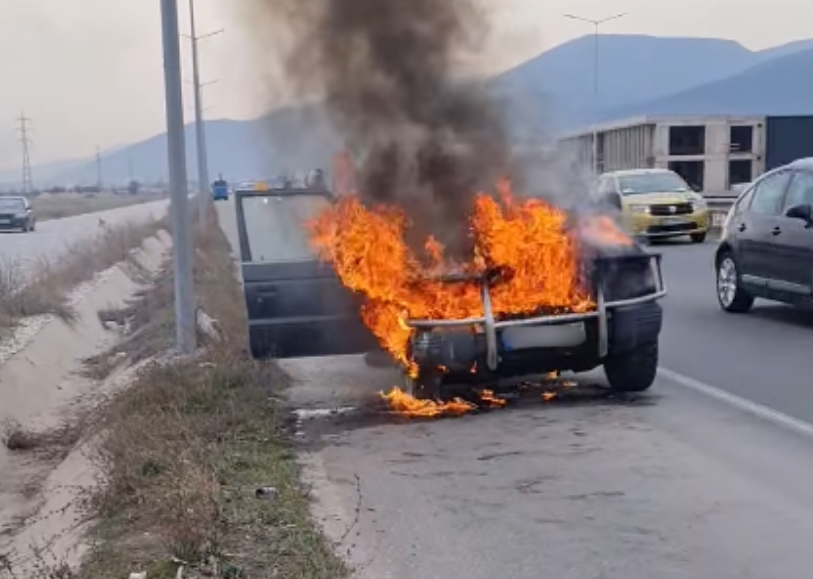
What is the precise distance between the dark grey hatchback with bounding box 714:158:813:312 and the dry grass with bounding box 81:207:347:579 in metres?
5.62

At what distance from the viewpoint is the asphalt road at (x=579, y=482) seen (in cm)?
496

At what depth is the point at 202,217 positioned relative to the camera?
1246 inches

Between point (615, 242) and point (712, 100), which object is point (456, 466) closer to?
point (615, 242)

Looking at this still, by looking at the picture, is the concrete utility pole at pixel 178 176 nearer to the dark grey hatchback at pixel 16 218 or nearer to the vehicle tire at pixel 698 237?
the vehicle tire at pixel 698 237

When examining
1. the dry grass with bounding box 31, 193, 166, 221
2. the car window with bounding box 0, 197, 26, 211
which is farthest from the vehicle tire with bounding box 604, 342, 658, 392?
the dry grass with bounding box 31, 193, 166, 221

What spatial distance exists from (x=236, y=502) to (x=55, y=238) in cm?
3765

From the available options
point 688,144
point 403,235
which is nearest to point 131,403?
point 403,235

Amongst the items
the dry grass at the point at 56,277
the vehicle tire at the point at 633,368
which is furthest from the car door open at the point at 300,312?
the dry grass at the point at 56,277

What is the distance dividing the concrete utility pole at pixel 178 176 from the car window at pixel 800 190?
6381 mm

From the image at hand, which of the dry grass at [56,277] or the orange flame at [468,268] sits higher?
the orange flame at [468,268]

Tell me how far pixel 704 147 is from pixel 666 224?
9225mm

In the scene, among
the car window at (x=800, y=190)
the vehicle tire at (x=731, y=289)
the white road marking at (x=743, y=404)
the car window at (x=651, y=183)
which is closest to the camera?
the white road marking at (x=743, y=404)

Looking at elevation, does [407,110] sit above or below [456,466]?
above

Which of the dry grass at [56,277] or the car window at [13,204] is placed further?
the car window at [13,204]
